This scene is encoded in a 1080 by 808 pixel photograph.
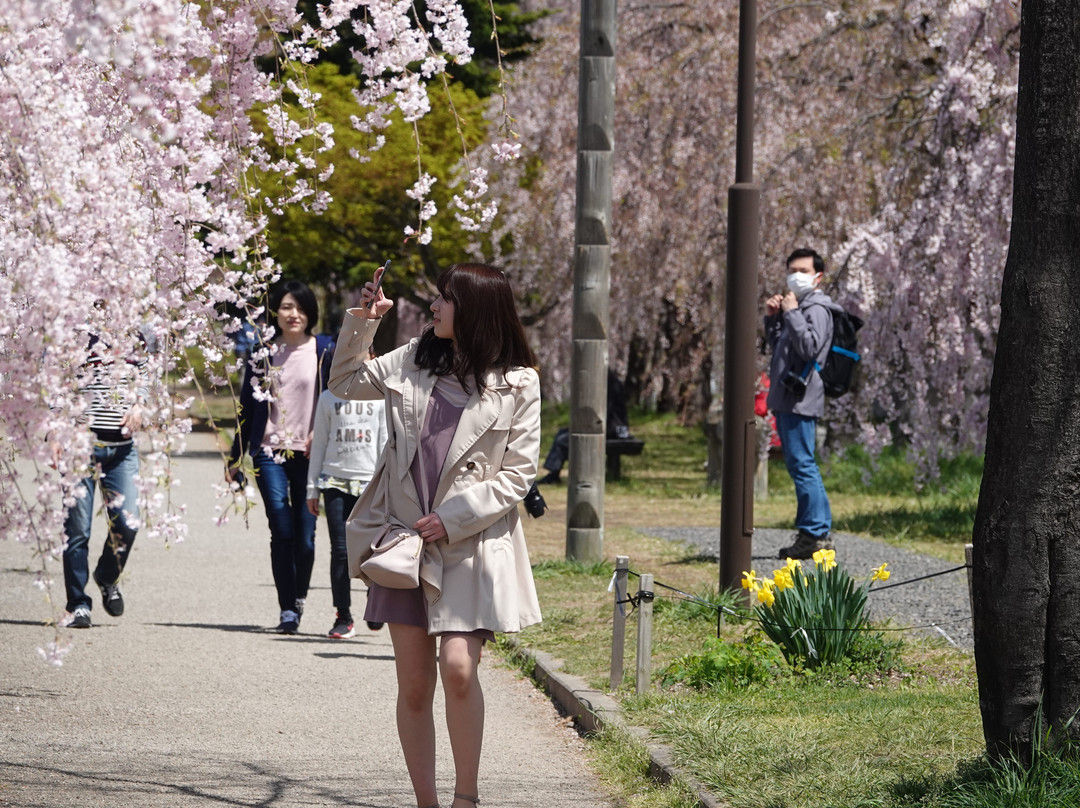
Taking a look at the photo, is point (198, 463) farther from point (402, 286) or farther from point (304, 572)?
point (304, 572)

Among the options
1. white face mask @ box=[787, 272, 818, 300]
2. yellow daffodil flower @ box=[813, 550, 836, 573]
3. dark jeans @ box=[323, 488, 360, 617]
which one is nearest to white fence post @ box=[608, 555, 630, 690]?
yellow daffodil flower @ box=[813, 550, 836, 573]

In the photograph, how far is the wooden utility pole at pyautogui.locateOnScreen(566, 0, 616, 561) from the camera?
10492mm

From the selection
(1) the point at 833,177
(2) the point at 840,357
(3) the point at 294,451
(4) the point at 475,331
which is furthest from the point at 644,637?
(1) the point at 833,177

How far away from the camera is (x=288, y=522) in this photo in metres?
8.02

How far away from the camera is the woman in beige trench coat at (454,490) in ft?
14.4

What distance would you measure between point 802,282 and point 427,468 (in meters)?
6.33

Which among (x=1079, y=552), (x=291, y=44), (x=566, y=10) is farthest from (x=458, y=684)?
(x=566, y=10)

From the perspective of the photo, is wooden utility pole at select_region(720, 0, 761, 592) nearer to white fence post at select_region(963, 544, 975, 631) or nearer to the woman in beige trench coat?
white fence post at select_region(963, 544, 975, 631)

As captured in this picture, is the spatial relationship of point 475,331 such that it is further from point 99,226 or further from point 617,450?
point 617,450

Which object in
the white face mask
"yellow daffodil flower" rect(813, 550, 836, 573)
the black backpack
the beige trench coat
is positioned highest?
the white face mask

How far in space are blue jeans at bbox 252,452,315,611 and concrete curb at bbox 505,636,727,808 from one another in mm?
1316

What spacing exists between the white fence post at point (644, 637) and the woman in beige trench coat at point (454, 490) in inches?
64.5

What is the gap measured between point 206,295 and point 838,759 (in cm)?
276

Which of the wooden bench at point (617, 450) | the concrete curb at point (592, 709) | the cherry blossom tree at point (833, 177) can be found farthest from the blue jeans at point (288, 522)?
the wooden bench at point (617, 450)
